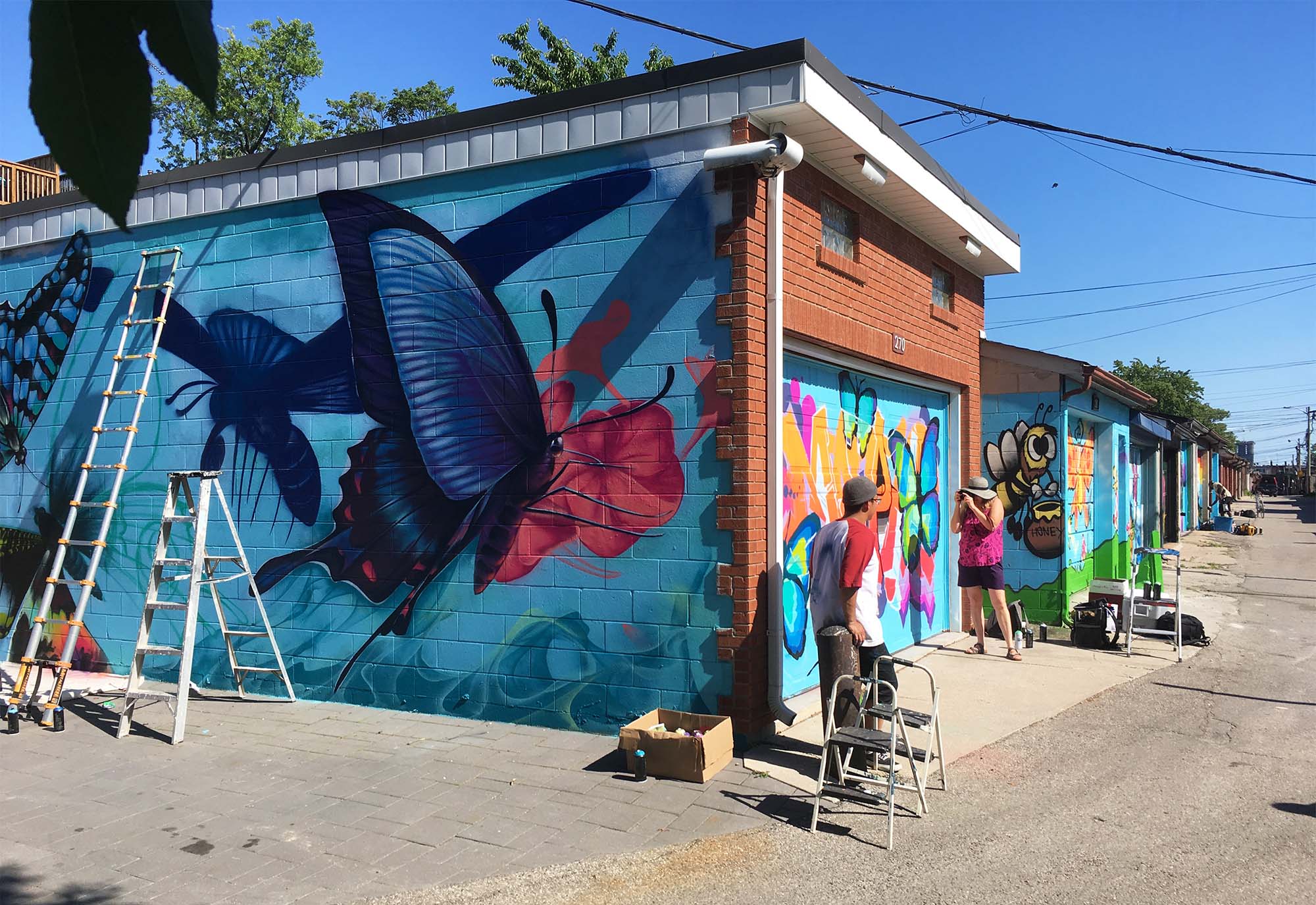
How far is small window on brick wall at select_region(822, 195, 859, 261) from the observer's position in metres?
7.89

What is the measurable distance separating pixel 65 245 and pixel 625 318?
21.4 feet

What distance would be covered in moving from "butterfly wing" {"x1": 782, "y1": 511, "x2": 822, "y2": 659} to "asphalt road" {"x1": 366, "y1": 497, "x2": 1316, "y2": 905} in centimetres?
159

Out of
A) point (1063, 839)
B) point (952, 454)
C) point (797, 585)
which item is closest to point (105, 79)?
point (1063, 839)

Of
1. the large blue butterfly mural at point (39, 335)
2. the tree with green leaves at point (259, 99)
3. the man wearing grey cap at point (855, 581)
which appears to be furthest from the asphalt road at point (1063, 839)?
the tree with green leaves at point (259, 99)

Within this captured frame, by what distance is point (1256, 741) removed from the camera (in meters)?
6.81

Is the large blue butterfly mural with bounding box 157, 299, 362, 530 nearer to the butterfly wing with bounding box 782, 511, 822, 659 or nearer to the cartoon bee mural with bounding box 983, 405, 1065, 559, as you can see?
the butterfly wing with bounding box 782, 511, 822, 659

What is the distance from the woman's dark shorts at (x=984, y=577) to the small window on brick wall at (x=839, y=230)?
3.81m

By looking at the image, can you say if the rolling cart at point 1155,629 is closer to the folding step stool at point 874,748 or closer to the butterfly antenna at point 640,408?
the folding step stool at point 874,748

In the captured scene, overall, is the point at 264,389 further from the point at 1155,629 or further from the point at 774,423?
the point at 1155,629

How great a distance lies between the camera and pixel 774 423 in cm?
656

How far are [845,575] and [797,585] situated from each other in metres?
1.80

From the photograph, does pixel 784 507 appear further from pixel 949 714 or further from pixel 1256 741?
A: pixel 1256 741

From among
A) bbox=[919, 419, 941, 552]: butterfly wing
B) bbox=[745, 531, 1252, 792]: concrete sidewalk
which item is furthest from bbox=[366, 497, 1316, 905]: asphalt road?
bbox=[919, 419, 941, 552]: butterfly wing

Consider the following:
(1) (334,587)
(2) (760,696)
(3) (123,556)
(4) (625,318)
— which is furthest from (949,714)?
(3) (123,556)
